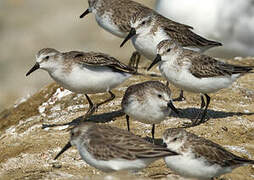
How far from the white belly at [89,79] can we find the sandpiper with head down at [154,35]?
2133 millimetres

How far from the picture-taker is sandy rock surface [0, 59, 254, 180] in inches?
474

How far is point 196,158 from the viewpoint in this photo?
405 inches

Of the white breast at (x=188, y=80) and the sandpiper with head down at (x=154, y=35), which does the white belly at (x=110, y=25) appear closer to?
the sandpiper with head down at (x=154, y=35)

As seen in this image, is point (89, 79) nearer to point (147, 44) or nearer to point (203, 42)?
point (147, 44)

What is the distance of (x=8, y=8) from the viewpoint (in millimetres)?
32625

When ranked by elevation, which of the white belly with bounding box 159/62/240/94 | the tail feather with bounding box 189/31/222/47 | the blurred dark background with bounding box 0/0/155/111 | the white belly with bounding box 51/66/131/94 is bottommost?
the blurred dark background with bounding box 0/0/155/111

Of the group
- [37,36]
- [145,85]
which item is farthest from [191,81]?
[37,36]

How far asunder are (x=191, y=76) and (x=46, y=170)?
12.5 ft

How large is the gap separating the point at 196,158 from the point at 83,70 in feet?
14.5

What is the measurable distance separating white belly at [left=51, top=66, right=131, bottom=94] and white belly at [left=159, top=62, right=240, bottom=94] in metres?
1.24

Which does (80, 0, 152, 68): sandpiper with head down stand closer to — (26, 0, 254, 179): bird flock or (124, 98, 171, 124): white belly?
(26, 0, 254, 179): bird flock

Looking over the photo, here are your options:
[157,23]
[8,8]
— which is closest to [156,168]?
[157,23]

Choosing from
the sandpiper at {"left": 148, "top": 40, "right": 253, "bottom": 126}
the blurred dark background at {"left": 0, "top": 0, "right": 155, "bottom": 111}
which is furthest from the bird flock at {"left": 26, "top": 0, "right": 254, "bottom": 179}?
the blurred dark background at {"left": 0, "top": 0, "right": 155, "bottom": 111}

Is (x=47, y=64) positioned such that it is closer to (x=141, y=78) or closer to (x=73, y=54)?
(x=73, y=54)
